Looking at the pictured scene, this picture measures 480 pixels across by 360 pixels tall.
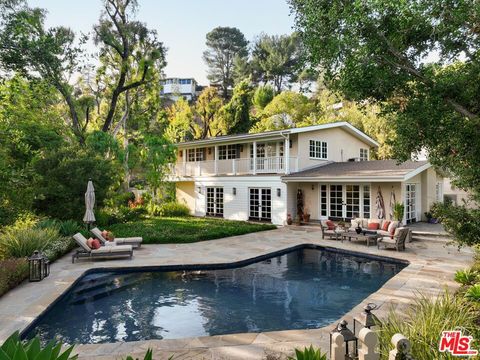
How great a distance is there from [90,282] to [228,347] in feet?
20.1

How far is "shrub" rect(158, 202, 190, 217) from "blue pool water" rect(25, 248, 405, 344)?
12.4 meters

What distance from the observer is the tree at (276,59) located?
4849 centimetres

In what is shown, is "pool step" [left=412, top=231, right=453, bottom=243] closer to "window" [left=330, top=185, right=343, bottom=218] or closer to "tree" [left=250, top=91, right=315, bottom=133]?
"window" [left=330, top=185, right=343, bottom=218]

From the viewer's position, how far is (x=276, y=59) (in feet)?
159

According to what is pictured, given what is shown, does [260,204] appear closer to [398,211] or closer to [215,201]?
[215,201]

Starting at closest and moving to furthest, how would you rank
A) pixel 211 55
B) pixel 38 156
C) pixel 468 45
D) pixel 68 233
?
1. pixel 468 45
2. pixel 68 233
3. pixel 38 156
4. pixel 211 55

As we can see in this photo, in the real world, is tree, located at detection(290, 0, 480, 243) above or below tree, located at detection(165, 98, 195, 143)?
below

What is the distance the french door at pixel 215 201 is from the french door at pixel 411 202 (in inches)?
454

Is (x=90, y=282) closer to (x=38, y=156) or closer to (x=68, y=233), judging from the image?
(x=68, y=233)

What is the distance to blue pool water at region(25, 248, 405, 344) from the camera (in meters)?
6.86

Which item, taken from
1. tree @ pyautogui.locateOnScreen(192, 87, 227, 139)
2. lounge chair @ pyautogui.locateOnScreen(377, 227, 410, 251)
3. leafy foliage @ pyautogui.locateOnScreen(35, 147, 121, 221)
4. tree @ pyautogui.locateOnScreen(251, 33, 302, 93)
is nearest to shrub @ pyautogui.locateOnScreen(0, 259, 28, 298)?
leafy foliage @ pyautogui.locateOnScreen(35, 147, 121, 221)

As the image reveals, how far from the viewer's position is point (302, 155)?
20.9m

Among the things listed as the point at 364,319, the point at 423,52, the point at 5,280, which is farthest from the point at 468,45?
the point at 5,280

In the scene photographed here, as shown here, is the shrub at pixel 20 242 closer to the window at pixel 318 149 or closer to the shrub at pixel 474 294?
the shrub at pixel 474 294
